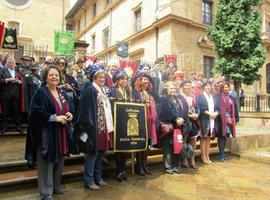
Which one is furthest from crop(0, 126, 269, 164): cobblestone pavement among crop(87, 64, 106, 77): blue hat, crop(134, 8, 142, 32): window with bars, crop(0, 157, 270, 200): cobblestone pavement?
crop(134, 8, 142, 32): window with bars

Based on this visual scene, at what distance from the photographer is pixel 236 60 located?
50.1ft

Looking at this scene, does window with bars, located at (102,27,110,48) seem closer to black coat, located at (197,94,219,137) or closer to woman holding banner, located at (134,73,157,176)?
black coat, located at (197,94,219,137)

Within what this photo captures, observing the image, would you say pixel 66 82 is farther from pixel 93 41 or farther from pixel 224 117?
pixel 93 41

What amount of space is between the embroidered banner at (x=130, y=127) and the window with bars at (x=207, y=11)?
15.8 metres

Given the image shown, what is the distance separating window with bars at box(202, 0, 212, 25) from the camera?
19.6 meters

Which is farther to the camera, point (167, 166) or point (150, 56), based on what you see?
point (150, 56)

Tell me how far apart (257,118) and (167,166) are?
9.23 metres

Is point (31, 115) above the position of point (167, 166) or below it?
above

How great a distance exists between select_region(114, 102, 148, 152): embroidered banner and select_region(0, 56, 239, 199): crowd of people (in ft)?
0.35

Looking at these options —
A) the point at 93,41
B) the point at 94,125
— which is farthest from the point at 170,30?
the point at 93,41

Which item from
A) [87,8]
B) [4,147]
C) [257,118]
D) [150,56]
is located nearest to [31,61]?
[4,147]

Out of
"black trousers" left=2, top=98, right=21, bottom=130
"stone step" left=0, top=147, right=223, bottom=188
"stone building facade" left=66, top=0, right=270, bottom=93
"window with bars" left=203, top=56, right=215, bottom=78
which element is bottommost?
"stone step" left=0, top=147, right=223, bottom=188

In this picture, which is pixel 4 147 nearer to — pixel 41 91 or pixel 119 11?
pixel 41 91

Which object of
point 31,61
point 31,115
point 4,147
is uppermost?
point 31,61
